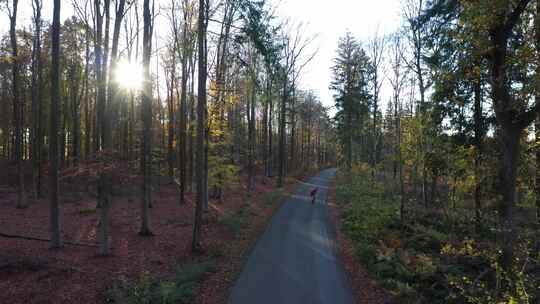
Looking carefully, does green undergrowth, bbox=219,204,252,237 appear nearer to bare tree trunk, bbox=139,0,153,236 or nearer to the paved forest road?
the paved forest road

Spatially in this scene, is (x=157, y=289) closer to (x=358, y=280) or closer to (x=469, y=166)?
(x=358, y=280)

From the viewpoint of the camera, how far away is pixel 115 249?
959cm

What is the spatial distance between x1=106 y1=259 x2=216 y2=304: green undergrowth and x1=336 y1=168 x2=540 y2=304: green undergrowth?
5086 millimetres

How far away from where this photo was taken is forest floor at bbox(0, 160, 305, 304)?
6.67 meters

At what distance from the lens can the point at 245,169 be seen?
37719 mm

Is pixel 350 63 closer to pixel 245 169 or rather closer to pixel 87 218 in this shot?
pixel 245 169

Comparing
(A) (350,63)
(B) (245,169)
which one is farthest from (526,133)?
(B) (245,169)

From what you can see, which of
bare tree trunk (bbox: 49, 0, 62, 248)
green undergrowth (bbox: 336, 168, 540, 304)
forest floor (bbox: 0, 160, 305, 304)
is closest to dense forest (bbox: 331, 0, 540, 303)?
green undergrowth (bbox: 336, 168, 540, 304)

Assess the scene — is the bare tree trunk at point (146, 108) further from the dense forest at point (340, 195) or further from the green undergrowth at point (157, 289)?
the green undergrowth at point (157, 289)

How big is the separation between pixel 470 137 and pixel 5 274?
1795cm

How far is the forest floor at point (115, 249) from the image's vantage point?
21.9 ft

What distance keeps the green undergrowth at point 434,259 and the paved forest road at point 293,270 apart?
47.0 inches

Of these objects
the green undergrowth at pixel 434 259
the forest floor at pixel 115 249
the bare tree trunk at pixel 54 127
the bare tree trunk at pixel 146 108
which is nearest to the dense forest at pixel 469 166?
the green undergrowth at pixel 434 259

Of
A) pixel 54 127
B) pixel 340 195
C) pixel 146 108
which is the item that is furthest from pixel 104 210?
pixel 340 195
